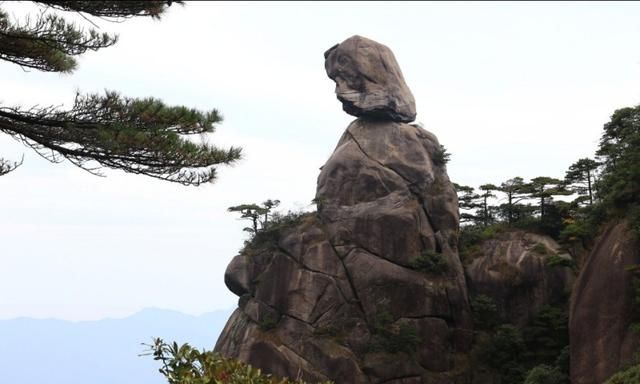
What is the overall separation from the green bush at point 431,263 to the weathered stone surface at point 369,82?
940 cm

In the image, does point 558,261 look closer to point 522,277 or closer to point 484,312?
point 522,277

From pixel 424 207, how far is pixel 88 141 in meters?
24.6

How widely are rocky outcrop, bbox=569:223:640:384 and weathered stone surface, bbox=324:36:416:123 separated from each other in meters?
17.1

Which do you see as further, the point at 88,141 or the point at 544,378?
the point at 544,378

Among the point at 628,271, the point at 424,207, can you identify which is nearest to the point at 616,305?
the point at 628,271

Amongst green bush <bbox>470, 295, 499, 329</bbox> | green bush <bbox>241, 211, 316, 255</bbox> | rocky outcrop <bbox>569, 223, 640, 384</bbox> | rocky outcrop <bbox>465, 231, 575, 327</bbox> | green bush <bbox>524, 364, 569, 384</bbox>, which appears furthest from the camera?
green bush <bbox>241, 211, 316, 255</bbox>

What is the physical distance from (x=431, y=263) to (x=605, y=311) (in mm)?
11926

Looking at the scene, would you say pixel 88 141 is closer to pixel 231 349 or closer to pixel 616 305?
pixel 616 305

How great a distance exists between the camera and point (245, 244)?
34.5 meters

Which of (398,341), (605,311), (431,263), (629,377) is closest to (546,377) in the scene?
(605,311)

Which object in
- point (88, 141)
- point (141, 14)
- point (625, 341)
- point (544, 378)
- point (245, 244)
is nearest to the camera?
point (141, 14)

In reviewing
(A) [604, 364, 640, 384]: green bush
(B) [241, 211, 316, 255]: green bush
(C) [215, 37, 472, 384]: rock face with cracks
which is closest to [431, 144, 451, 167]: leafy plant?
(C) [215, 37, 472, 384]: rock face with cracks

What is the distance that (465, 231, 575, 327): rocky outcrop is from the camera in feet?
94.8

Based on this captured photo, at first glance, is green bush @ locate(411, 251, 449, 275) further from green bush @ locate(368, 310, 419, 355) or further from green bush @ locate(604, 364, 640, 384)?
green bush @ locate(604, 364, 640, 384)
